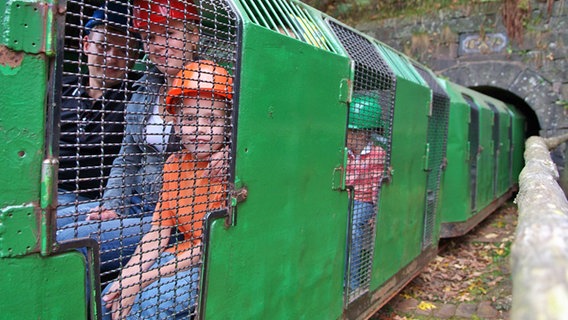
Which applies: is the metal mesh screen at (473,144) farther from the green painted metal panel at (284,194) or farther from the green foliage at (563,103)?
the green painted metal panel at (284,194)

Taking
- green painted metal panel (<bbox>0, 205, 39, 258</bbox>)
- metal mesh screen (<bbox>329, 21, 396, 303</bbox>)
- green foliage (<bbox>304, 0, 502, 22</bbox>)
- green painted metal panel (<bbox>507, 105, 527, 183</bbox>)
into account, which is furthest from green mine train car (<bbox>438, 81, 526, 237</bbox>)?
green painted metal panel (<bbox>0, 205, 39, 258</bbox>)

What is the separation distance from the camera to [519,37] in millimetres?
9586

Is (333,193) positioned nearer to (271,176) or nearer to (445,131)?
(271,176)

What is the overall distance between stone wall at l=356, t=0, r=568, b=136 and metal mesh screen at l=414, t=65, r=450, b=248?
219 inches

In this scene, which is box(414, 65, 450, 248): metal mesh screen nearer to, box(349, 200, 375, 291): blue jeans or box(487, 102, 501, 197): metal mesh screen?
box(349, 200, 375, 291): blue jeans

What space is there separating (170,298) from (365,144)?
1.95 metres

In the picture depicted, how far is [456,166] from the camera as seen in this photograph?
5.97m

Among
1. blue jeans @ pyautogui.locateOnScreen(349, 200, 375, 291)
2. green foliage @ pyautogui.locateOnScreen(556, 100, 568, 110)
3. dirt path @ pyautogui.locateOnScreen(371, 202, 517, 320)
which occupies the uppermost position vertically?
green foliage @ pyautogui.locateOnScreen(556, 100, 568, 110)

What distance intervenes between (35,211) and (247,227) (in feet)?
3.01

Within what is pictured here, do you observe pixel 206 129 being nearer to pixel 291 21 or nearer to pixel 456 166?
pixel 291 21

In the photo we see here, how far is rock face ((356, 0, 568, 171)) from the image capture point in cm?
936

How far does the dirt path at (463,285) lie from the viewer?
443 centimetres

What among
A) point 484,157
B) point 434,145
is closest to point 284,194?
point 434,145

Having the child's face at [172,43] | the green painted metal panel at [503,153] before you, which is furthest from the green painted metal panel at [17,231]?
the green painted metal panel at [503,153]
